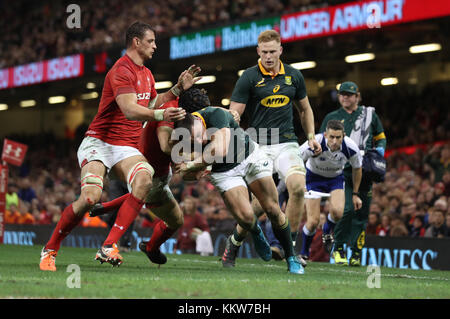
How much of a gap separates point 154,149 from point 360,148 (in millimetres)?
3969

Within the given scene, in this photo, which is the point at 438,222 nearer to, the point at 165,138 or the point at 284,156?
the point at 284,156

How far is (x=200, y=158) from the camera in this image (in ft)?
23.9

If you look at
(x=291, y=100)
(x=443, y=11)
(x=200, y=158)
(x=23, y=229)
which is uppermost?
(x=443, y=11)

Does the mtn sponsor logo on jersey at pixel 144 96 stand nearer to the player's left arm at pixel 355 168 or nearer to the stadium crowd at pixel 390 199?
Answer: the player's left arm at pixel 355 168

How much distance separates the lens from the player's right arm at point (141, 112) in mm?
6953

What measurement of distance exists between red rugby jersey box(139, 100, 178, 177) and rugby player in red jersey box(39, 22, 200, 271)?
0.08 metres

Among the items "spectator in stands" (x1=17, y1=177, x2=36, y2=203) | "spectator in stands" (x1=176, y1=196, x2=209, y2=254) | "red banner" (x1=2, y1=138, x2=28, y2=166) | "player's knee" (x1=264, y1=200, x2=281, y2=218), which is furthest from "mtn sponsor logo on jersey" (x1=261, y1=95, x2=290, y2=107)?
"spectator in stands" (x1=17, y1=177, x2=36, y2=203)

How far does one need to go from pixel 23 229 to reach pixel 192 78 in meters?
11.6

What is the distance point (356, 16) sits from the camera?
16891 mm
